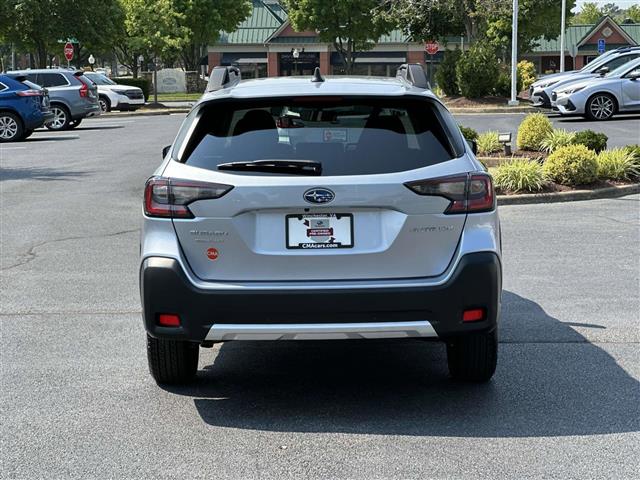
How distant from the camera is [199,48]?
259ft

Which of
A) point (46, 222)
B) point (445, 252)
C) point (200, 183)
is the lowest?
point (46, 222)

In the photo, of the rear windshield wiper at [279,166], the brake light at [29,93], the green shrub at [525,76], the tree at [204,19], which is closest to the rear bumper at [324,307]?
the rear windshield wiper at [279,166]

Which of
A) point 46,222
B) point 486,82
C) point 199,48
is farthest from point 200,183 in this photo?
point 199,48

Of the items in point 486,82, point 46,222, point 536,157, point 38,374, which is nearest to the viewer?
point 38,374

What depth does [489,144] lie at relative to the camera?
59.7 feet

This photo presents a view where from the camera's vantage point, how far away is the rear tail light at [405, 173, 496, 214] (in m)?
5.16

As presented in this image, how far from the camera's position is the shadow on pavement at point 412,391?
529 centimetres

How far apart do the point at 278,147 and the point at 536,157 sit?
42.2 feet

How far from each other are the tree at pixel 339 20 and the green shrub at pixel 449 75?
29.0 m

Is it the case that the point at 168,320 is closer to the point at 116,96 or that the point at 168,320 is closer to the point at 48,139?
the point at 48,139

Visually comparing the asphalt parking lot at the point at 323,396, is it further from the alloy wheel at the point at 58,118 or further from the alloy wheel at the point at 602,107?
the alloy wheel at the point at 58,118

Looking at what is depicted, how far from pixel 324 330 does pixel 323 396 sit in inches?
32.9

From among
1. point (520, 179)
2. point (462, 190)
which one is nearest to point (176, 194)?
point (462, 190)

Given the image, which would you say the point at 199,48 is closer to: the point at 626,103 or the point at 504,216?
the point at 626,103
